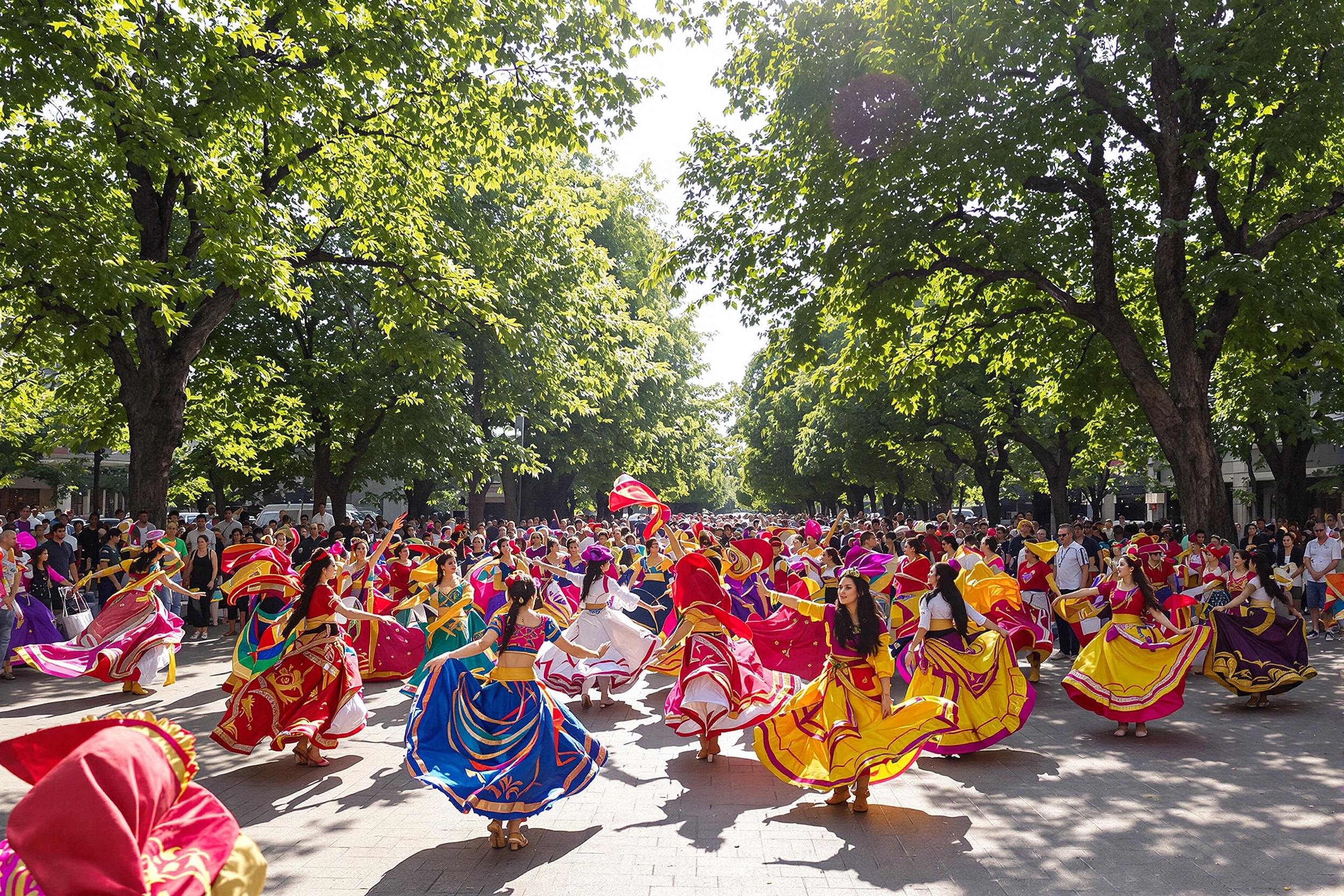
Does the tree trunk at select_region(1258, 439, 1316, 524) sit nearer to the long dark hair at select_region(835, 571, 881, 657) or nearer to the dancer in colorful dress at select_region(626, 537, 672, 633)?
the dancer in colorful dress at select_region(626, 537, 672, 633)

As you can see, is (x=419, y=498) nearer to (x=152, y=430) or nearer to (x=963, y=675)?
(x=152, y=430)

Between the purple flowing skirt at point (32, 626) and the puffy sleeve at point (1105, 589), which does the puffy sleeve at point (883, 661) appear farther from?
the purple flowing skirt at point (32, 626)

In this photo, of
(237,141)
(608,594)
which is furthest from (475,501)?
(608,594)

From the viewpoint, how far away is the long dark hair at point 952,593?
8.51m

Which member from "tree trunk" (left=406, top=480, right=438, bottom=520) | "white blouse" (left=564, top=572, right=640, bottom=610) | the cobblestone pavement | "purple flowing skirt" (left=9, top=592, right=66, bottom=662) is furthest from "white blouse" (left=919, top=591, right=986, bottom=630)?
"tree trunk" (left=406, top=480, right=438, bottom=520)

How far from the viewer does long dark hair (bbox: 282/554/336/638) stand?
823 cm

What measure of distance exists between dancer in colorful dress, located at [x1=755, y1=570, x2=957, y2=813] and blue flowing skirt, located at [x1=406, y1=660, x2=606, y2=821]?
4.90 ft

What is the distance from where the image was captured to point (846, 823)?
21.7 feet

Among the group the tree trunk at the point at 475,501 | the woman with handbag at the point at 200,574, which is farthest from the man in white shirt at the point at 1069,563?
the tree trunk at the point at 475,501

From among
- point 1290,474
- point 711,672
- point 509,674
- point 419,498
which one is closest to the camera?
point 509,674

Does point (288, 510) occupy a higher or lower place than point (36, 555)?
higher

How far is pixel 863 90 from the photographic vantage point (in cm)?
1546

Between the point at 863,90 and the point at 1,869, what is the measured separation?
1523cm

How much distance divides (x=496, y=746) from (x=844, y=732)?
2.45 m
